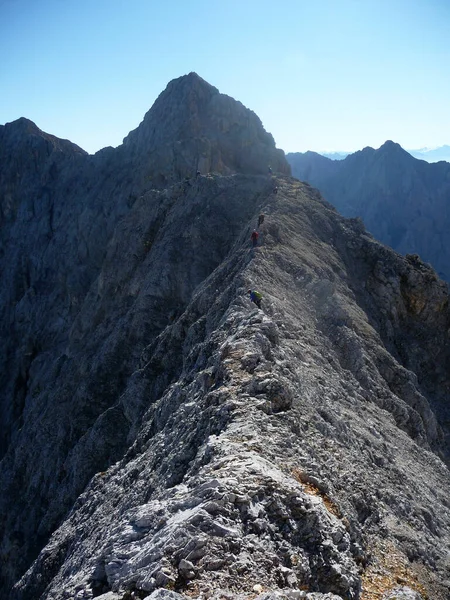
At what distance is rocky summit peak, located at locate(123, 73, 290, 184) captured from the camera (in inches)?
2911

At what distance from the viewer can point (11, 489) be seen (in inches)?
1574

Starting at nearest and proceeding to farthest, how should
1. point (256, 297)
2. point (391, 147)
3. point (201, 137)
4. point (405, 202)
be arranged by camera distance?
1. point (256, 297)
2. point (201, 137)
3. point (405, 202)
4. point (391, 147)

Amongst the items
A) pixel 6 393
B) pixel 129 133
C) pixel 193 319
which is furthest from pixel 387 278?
pixel 129 133

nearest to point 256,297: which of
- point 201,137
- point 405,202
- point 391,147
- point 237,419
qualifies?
point 237,419

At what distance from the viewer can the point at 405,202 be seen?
183250 millimetres

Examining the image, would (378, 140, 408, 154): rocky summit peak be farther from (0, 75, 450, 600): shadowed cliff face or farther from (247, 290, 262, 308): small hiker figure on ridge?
(247, 290, 262, 308): small hiker figure on ridge

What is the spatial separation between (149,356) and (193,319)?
4.89m

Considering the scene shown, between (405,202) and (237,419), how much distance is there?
185605 millimetres

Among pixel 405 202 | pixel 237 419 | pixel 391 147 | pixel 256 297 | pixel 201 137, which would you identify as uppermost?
pixel 391 147

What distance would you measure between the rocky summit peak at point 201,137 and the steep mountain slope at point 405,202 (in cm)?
11393

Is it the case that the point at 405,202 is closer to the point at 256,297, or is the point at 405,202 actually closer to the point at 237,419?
the point at 256,297

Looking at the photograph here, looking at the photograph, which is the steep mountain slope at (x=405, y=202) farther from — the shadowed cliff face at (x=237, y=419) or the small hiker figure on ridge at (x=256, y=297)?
the small hiker figure on ridge at (x=256, y=297)

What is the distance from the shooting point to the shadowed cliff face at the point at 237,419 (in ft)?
34.9

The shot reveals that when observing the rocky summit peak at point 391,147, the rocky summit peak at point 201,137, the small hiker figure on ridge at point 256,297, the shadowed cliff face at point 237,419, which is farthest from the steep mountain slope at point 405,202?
the small hiker figure on ridge at point 256,297
